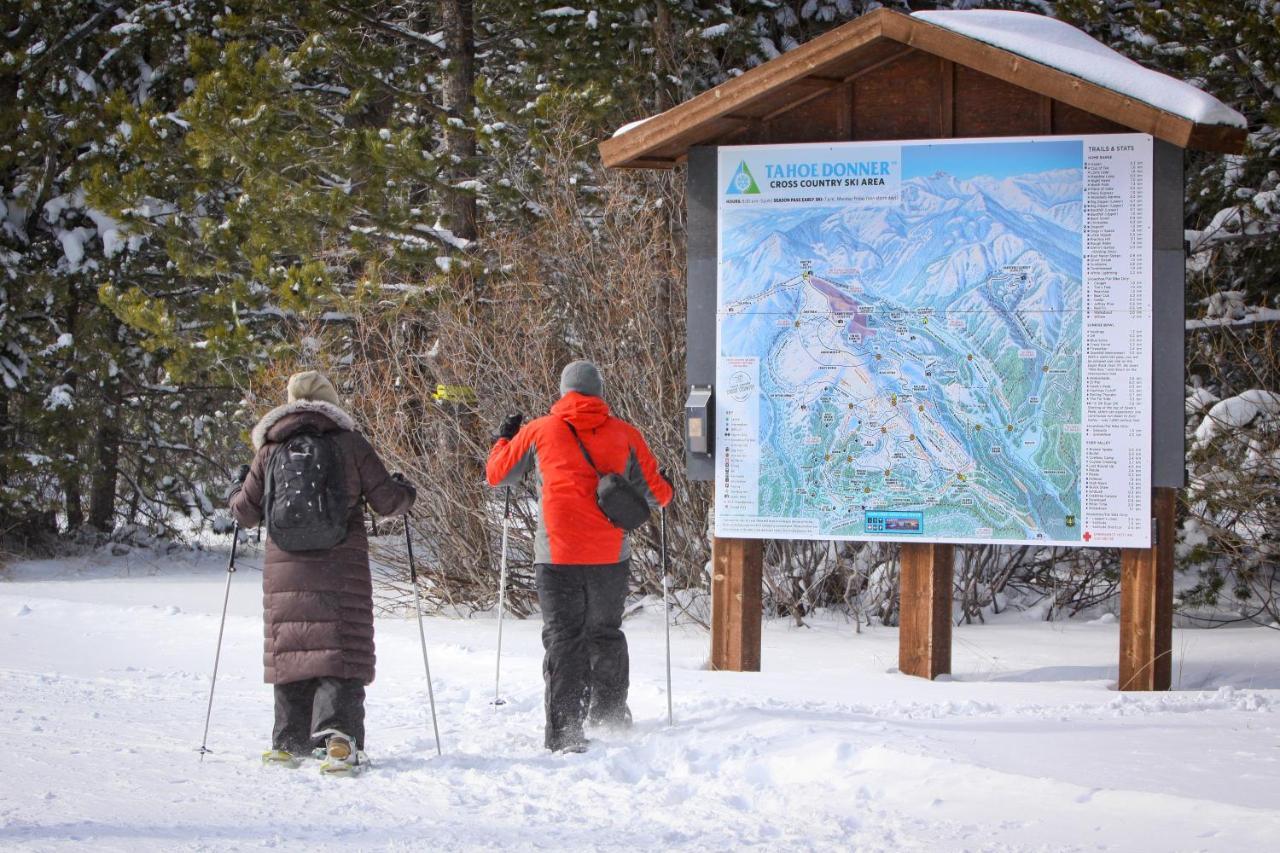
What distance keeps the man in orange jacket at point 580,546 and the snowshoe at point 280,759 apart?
3.80 ft

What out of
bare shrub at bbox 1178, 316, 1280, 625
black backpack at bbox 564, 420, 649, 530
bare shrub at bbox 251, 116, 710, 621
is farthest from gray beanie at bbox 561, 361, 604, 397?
bare shrub at bbox 1178, 316, 1280, 625

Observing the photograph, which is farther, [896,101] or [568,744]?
[896,101]

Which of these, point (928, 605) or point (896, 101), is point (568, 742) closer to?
point (928, 605)

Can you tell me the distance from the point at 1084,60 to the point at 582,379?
3560 millimetres

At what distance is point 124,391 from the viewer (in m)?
19.8

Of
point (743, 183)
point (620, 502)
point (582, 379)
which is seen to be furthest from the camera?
point (743, 183)

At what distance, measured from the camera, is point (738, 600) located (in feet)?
28.7

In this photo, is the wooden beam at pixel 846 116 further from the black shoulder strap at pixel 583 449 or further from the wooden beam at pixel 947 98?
the black shoulder strap at pixel 583 449

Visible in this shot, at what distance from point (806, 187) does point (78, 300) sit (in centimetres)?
1334

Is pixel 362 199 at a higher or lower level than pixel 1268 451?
higher

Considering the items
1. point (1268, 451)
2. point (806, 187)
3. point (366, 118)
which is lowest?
point (1268, 451)

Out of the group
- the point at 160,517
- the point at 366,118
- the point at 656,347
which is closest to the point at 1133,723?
the point at 656,347

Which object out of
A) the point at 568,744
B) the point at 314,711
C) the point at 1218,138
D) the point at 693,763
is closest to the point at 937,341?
the point at 1218,138

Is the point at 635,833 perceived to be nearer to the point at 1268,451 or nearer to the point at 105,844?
the point at 105,844
